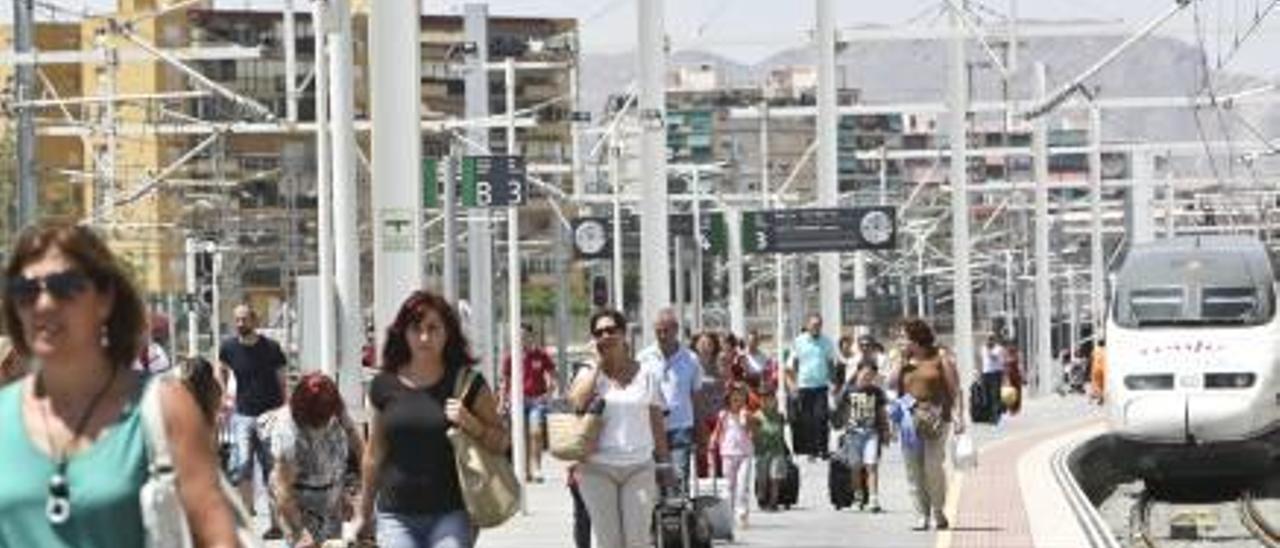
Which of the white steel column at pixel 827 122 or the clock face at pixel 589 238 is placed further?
the clock face at pixel 589 238

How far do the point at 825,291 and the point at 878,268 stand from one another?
64943 mm

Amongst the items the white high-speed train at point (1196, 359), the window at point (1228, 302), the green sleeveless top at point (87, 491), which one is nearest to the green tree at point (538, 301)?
the white high-speed train at point (1196, 359)

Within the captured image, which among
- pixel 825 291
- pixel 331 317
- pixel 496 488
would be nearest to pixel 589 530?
pixel 331 317

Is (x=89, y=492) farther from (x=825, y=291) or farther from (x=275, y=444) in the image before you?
Answer: (x=825, y=291)

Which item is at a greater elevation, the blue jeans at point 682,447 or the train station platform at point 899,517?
the blue jeans at point 682,447

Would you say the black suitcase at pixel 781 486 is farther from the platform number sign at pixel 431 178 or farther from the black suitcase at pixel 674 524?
the black suitcase at pixel 674 524

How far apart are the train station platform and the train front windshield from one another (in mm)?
1929

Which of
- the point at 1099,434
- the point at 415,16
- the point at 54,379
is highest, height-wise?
the point at 415,16

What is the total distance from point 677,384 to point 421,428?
866 cm

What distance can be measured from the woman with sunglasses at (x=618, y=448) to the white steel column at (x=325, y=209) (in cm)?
412

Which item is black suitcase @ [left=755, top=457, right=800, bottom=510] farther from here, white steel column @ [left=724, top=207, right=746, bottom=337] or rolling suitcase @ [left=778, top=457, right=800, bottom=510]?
white steel column @ [left=724, top=207, right=746, bottom=337]

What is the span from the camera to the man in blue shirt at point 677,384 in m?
19.8

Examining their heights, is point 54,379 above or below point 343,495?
above

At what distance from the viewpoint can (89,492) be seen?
5.88 metres
